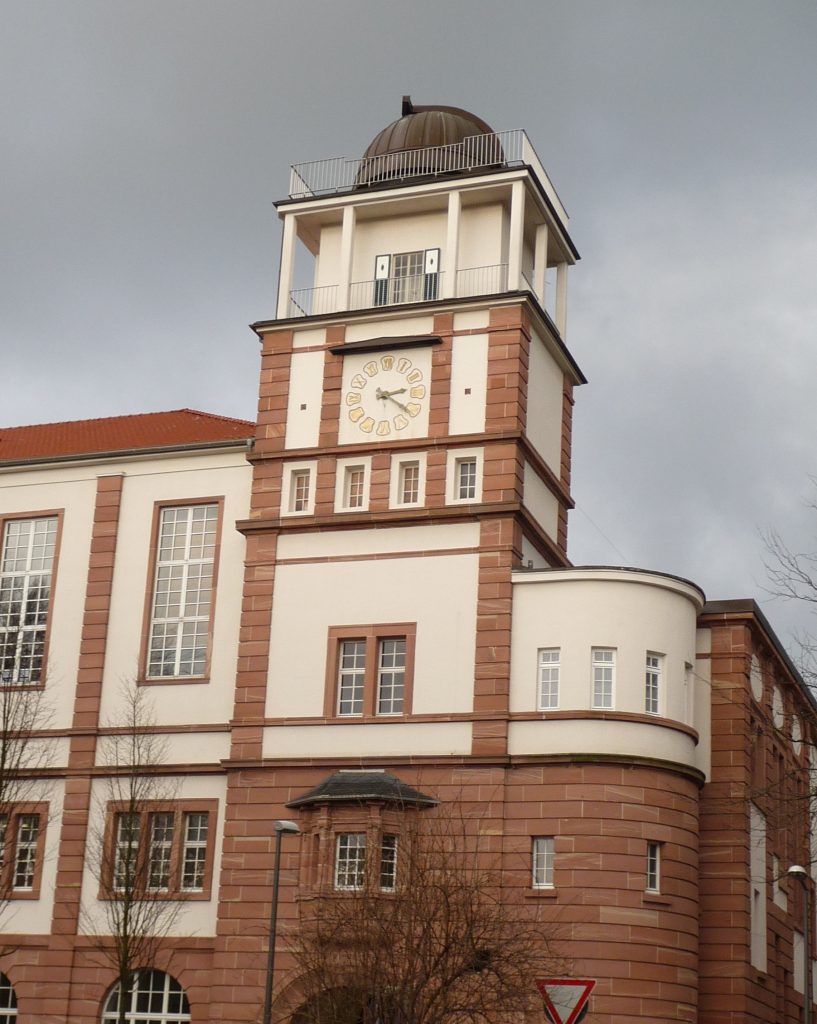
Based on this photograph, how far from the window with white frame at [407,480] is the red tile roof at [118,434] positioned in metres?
5.71

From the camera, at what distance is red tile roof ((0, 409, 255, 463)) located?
49.3 m

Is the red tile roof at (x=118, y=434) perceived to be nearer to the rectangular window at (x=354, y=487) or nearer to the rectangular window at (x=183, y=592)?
the rectangular window at (x=183, y=592)

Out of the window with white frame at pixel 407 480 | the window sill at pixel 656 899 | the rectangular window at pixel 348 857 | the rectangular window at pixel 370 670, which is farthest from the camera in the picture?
the window with white frame at pixel 407 480

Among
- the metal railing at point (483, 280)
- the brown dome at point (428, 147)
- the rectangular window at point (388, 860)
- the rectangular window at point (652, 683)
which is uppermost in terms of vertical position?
the brown dome at point (428, 147)

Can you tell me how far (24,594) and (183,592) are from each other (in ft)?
16.6

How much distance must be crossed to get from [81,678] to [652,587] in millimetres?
15550

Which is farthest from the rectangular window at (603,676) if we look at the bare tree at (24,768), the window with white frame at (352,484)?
the bare tree at (24,768)

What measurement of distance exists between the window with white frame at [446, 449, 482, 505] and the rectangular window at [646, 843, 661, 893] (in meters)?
9.58

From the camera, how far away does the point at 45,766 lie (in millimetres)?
45719

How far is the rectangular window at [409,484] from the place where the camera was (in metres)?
44.0

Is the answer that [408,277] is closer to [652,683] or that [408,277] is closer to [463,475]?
[463,475]

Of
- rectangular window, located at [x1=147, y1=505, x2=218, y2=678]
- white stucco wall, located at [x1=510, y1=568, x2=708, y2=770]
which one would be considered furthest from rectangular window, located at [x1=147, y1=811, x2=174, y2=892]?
white stucco wall, located at [x1=510, y1=568, x2=708, y2=770]

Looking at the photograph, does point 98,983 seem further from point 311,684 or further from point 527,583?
point 527,583

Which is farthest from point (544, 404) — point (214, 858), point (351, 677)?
point (214, 858)
